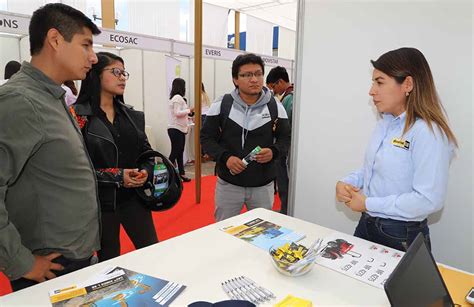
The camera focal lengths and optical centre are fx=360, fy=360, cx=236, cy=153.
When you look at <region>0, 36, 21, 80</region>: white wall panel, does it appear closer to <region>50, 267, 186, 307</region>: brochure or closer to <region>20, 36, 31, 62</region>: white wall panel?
<region>20, 36, 31, 62</region>: white wall panel

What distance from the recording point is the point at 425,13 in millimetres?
1891

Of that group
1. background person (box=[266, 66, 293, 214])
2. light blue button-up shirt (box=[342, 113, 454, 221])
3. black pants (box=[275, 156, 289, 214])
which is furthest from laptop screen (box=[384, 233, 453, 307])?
black pants (box=[275, 156, 289, 214])

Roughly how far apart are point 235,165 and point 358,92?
864 mm

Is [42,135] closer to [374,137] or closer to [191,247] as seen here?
[191,247]

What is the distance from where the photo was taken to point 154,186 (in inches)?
77.8

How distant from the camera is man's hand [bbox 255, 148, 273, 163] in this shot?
7.10 ft

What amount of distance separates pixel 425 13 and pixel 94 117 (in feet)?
5.92

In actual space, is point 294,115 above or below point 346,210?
above

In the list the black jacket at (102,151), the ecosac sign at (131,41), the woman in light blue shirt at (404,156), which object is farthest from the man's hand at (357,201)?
the ecosac sign at (131,41)

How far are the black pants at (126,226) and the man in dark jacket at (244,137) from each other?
0.53 m

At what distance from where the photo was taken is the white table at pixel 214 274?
1.00 m

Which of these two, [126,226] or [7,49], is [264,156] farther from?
[7,49]

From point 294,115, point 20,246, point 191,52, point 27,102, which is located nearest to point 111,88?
point 27,102

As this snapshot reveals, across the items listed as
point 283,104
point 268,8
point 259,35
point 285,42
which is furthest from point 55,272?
point 285,42
